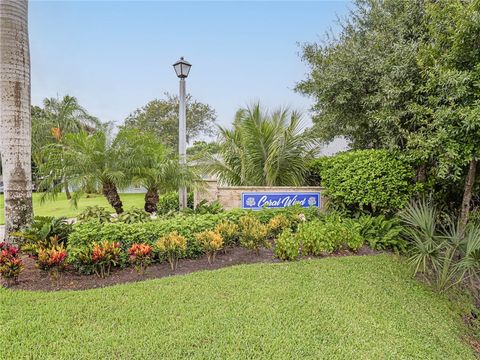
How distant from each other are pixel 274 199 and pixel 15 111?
534 centimetres

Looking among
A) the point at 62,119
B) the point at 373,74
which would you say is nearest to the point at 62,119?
the point at 62,119

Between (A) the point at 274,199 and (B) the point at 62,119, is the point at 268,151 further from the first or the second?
(B) the point at 62,119

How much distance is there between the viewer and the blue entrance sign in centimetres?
700

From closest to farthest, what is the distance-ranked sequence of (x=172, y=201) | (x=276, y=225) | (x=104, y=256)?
(x=104, y=256) < (x=276, y=225) < (x=172, y=201)

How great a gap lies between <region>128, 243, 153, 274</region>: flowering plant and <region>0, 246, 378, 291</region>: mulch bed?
110mm

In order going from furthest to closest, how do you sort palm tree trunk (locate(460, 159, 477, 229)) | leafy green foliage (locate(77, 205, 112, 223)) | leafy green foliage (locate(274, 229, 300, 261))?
palm tree trunk (locate(460, 159, 477, 229)), leafy green foliage (locate(77, 205, 112, 223)), leafy green foliage (locate(274, 229, 300, 261))

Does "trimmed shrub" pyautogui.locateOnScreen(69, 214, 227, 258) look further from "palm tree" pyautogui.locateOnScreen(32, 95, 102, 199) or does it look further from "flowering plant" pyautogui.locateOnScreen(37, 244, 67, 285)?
"palm tree" pyautogui.locateOnScreen(32, 95, 102, 199)

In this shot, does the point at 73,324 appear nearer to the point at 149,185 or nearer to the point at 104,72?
the point at 149,185

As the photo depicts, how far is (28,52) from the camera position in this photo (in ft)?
14.1

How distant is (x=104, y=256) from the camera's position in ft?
12.5

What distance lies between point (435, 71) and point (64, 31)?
900 cm

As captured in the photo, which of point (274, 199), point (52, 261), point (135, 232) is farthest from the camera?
point (274, 199)

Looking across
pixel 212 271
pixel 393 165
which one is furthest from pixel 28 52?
pixel 393 165

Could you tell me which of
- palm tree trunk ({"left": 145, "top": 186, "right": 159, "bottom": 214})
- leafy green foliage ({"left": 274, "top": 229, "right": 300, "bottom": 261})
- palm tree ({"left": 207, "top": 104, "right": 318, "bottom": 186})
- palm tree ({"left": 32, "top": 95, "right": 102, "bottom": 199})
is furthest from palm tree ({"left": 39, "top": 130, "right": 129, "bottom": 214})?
palm tree ({"left": 32, "top": 95, "right": 102, "bottom": 199})
